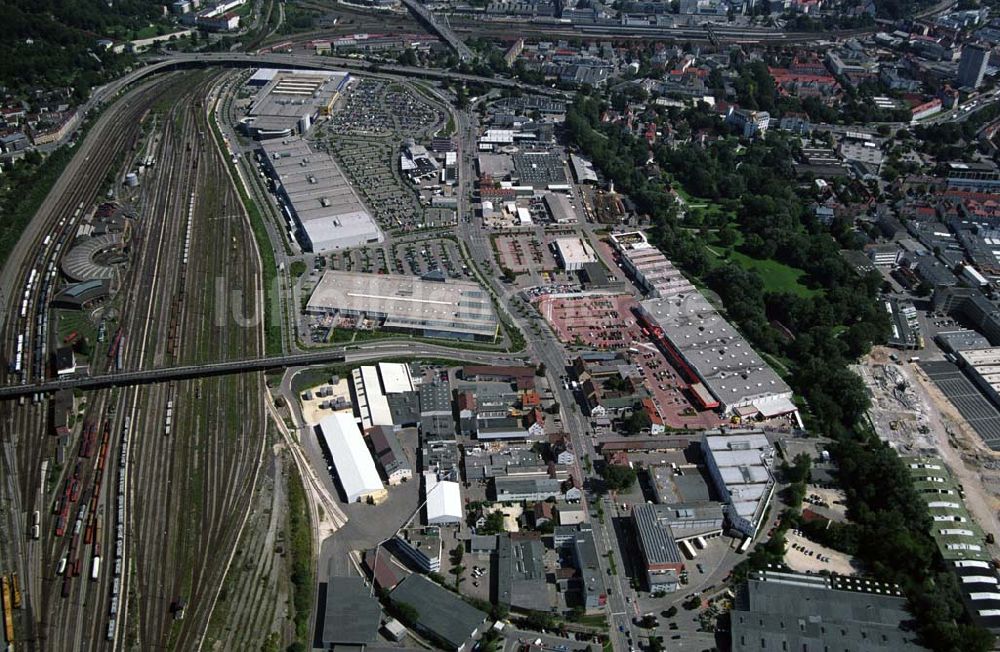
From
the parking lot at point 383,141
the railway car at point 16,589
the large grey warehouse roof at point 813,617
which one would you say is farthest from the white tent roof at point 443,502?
the parking lot at point 383,141

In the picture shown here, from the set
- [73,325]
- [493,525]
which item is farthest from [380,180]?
[493,525]

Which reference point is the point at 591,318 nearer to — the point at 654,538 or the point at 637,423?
the point at 637,423

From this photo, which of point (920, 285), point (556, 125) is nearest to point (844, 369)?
point (920, 285)

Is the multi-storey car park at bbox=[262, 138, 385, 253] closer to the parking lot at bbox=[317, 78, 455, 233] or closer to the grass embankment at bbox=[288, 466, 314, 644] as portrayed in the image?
the parking lot at bbox=[317, 78, 455, 233]

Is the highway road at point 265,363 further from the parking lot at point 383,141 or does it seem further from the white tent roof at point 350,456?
the parking lot at point 383,141

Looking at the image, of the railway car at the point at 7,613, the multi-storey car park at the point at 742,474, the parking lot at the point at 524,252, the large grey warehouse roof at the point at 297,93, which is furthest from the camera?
the large grey warehouse roof at the point at 297,93

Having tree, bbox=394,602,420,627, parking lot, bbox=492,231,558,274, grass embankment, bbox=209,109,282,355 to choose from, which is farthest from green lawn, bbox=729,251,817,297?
tree, bbox=394,602,420,627

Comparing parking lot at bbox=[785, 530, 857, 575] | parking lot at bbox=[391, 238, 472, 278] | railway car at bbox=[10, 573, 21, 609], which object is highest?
parking lot at bbox=[391, 238, 472, 278]
